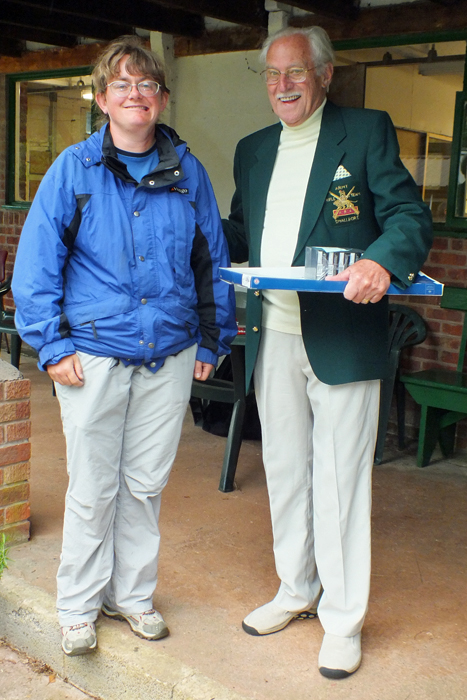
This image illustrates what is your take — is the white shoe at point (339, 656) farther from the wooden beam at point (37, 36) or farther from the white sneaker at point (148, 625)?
the wooden beam at point (37, 36)

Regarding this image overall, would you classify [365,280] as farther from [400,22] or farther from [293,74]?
[400,22]

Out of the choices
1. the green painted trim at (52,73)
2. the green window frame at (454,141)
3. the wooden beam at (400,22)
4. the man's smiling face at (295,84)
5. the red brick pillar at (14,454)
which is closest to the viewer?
the man's smiling face at (295,84)

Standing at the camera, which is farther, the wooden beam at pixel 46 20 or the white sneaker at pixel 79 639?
the wooden beam at pixel 46 20

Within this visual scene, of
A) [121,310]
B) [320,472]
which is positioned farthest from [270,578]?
[121,310]

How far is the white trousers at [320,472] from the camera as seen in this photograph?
2.52m

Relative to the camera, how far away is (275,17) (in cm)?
559

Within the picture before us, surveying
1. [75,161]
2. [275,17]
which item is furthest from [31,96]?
[75,161]

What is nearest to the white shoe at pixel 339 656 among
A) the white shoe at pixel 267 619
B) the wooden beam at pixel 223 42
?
the white shoe at pixel 267 619

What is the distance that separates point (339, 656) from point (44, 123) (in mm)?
6860

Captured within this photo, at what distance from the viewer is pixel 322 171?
8.16 ft

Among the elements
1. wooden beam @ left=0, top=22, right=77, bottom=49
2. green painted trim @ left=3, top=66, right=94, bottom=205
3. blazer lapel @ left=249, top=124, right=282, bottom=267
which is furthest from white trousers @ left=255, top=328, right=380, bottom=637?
green painted trim @ left=3, top=66, right=94, bottom=205

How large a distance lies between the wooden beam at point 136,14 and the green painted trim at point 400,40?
1197 millimetres

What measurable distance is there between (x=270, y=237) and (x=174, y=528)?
164cm

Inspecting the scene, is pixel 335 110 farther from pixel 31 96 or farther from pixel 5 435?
pixel 31 96
